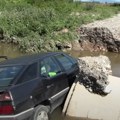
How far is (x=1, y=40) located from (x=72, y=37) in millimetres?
3848

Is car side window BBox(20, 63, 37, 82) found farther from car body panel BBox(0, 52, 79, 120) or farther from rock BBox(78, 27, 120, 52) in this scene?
rock BBox(78, 27, 120, 52)

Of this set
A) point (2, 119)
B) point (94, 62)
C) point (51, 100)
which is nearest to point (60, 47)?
point (94, 62)

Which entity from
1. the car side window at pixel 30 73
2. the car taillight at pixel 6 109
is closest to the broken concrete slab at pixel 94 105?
the car side window at pixel 30 73

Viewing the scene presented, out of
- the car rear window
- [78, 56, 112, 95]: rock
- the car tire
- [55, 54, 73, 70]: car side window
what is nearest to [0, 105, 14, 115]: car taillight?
the car rear window

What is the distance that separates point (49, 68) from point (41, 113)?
1.26m

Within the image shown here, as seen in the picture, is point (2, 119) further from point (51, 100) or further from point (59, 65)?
Answer: point (59, 65)

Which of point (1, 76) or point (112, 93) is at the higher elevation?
point (1, 76)

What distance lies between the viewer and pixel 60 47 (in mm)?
21906

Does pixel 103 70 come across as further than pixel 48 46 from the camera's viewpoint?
No

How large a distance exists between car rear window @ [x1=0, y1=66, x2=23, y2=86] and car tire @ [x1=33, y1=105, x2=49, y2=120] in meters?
0.81

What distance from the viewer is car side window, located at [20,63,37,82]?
866 centimetres

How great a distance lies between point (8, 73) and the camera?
355 inches

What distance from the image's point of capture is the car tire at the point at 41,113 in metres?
8.61

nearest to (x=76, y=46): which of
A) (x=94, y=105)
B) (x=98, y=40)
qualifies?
(x=98, y=40)
